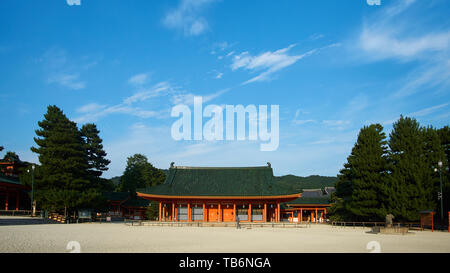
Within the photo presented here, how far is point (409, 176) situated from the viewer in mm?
31938

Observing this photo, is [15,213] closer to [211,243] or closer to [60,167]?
[60,167]

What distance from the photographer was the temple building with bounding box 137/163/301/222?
121 feet

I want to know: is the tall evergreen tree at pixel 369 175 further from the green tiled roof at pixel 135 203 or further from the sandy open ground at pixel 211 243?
the green tiled roof at pixel 135 203

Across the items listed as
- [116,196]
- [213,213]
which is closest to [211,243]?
[213,213]

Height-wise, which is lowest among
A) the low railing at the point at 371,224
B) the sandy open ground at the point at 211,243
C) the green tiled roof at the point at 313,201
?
the low railing at the point at 371,224

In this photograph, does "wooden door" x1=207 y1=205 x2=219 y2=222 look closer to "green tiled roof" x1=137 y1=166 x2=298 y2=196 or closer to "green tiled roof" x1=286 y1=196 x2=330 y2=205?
"green tiled roof" x1=137 y1=166 x2=298 y2=196

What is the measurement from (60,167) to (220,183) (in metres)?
18.7

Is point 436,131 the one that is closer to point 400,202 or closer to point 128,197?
point 400,202

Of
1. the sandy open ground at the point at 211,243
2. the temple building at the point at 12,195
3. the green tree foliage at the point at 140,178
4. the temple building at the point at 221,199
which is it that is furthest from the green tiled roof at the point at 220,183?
the green tree foliage at the point at 140,178

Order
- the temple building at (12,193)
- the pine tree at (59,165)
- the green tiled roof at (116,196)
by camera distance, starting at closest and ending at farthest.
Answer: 1. the pine tree at (59,165)
2. the temple building at (12,193)
3. the green tiled roof at (116,196)

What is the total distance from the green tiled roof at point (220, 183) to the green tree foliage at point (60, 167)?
24.8ft

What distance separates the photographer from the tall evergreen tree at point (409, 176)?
102 feet
